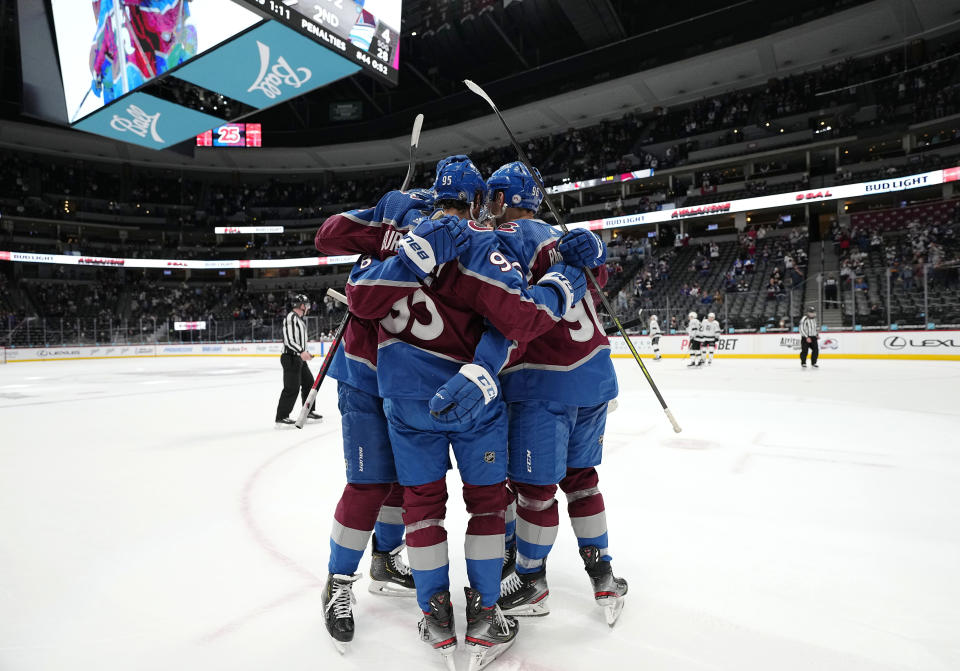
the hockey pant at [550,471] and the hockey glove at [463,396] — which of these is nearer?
the hockey glove at [463,396]

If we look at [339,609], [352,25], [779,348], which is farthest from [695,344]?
[339,609]

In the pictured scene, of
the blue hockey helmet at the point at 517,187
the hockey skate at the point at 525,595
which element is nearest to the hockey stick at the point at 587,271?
the blue hockey helmet at the point at 517,187

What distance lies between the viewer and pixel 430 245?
1.63 m

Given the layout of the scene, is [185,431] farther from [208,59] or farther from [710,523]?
[208,59]

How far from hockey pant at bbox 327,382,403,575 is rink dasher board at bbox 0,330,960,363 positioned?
572 inches

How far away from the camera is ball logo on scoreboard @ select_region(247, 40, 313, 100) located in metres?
8.50

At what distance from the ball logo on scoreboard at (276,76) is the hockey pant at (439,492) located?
844cm

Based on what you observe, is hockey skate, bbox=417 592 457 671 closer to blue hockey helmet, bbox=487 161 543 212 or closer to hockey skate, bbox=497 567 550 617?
hockey skate, bbox=497 567 550 617

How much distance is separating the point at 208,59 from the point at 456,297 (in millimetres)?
8949

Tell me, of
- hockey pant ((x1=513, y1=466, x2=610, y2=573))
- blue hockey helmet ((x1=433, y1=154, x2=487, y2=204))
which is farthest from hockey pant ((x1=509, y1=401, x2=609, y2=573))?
blue hockey helmet ((x1=433, y1=154, x2=487, y2=204))

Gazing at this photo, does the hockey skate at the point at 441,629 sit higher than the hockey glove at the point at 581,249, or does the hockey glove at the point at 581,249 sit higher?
the hockey glove at the point at 581,249

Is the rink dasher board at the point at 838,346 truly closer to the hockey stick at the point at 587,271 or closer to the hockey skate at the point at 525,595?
the hockey stick at the point at 587,271

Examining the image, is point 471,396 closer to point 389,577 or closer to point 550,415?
point 550,415

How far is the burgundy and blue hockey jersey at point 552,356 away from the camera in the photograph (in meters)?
1.91
